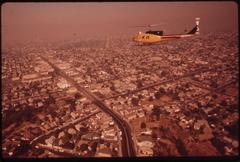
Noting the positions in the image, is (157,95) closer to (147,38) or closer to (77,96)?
(77,96)

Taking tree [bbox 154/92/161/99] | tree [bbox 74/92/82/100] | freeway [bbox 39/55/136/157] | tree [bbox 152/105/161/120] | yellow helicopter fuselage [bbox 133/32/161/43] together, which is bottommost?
freeway [bbox 39/55/136/157]

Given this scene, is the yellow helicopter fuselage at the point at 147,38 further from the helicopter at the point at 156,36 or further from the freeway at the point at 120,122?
the freeway at the point at 120,122

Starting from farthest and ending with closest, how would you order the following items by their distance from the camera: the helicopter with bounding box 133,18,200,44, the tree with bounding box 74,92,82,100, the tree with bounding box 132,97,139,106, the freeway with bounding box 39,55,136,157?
the tree with bounding box 74,92,82,100 → the tree with bounding box 132,97,139,106 → the freeway with bounding box 39,55,136,157 → the helicopter with bounding box 133,18,200,44

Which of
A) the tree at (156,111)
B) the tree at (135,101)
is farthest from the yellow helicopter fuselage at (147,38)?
the tree at (135,101)

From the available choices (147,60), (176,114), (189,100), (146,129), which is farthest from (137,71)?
(146,129)

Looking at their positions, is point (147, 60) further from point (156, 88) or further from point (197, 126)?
point (197, 126)

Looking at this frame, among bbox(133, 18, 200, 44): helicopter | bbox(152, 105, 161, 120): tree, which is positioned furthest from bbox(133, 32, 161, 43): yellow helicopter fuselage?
bbox(152, 105, 161, 120): tree

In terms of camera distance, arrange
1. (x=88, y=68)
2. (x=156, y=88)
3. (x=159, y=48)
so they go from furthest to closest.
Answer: (x=159, y=48), (x=88, y=68), (x=156, y=88)

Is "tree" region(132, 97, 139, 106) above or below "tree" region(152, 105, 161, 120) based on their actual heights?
above

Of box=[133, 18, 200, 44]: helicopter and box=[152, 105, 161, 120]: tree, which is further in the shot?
box=[152, 105, 161, 120]: tree

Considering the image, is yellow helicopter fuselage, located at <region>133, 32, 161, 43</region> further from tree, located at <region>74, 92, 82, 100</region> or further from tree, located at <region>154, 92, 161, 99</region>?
tree, located at <region>74, 92, 82, 100</region>

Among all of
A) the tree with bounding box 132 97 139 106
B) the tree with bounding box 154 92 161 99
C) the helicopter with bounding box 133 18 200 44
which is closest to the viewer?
the helicopter with bounding box 133 18 200 44
